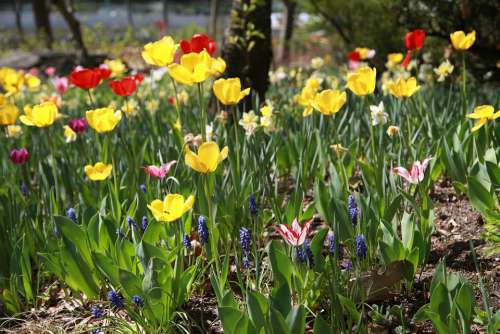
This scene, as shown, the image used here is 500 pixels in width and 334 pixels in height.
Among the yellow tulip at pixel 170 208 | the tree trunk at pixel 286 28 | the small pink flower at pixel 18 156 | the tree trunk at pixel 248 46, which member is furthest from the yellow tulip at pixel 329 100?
the tree trunk at pixel 286 28

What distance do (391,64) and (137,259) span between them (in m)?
2.61

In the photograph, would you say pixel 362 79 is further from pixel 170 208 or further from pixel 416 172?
pixel 170 208

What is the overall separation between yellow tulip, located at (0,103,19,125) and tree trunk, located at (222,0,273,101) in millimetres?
1721

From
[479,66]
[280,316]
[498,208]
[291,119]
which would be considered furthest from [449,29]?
[280,316]

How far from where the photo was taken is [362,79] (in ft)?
7.05

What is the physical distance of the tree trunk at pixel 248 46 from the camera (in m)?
4.07

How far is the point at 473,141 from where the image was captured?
2.60 metres

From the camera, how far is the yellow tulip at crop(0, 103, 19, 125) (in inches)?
102

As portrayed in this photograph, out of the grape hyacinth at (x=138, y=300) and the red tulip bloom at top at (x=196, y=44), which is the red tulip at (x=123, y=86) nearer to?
the red tulip bloom at top at (x=196, y=44)

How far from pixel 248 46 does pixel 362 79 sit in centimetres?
204

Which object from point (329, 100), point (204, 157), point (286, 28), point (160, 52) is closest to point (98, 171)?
point (160, 52)

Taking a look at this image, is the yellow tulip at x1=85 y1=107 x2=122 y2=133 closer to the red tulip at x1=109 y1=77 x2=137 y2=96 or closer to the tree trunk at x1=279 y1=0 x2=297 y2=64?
the red tulip at x1=109 y1=77 x2=137 y2=96

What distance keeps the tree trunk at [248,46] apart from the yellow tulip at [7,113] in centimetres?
172

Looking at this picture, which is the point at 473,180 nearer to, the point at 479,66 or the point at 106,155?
the point at 106,155
